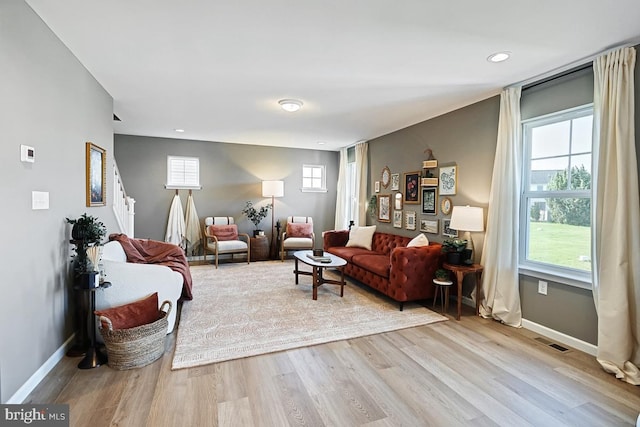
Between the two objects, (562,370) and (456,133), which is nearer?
(562,370)

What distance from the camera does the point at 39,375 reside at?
2.06 metres

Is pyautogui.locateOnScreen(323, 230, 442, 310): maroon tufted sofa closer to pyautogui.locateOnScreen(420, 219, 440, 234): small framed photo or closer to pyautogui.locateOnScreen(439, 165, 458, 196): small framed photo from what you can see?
pyautogui.locateOnScreen(420, 219, 440, 234): small framed photo

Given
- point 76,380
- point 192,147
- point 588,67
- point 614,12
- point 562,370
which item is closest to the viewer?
point 614,12

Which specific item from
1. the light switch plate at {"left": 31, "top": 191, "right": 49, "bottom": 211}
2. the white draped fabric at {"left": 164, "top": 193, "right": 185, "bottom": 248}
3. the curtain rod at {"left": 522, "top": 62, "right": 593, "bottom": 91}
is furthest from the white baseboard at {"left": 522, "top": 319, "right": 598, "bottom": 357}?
the white draped fabric at {"left": 164, "top": 193, "right": 185, "bottom": 248}

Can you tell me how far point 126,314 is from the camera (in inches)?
95.3

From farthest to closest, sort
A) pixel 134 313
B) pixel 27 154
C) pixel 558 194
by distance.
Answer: pixel 558 194, pixel 134 313, pixel 27 154

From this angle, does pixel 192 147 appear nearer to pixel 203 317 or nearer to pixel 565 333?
pixel 203 317

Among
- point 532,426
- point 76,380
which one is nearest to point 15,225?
point 76,380

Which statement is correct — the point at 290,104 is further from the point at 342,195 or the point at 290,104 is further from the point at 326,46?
the point at 342,195

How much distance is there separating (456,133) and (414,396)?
324cm

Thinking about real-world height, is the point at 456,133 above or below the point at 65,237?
above

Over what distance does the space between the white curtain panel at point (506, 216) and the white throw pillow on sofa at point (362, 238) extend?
2.11m

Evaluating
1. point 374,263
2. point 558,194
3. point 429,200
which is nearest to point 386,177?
point 429,200

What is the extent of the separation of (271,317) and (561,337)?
282 centimetres
